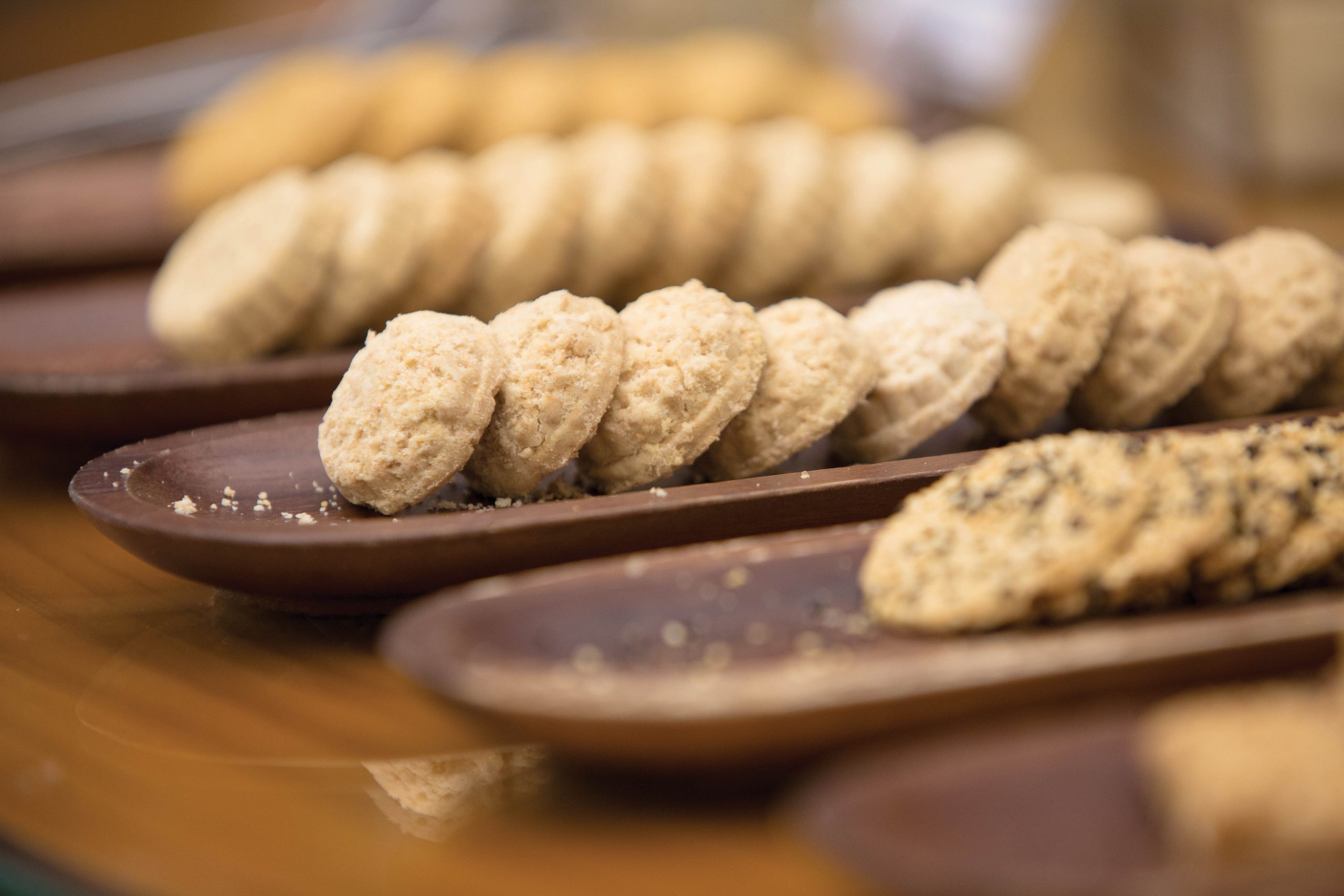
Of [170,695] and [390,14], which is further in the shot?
[390,14]

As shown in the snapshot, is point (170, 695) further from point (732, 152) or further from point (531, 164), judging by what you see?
point (732, 152)

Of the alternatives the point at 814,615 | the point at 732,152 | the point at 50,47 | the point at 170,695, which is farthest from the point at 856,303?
the point at 50,47

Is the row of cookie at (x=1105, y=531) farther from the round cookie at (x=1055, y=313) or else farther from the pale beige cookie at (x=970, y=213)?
the pale beige cookie at (x=970, y=213)

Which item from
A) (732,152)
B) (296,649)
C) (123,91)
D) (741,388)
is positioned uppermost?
(123,91)

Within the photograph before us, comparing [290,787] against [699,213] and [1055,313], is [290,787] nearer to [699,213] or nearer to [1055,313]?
[1055,313]

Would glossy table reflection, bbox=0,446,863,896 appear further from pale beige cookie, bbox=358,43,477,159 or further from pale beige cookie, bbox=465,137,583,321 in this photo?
pale beige cookie, bbox=358,43,477,159

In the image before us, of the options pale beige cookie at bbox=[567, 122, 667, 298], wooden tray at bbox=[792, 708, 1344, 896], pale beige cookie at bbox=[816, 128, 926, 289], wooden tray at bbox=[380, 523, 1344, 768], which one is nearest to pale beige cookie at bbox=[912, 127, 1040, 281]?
pale beige cookie at bbox=[816, 128, 926, 289]

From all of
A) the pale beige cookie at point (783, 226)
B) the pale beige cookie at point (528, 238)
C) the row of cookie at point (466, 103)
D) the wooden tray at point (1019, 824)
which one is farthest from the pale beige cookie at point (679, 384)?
the row of cookie at point (466, 103)

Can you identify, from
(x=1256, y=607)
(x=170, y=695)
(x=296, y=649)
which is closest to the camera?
(x=1256, y=607)
